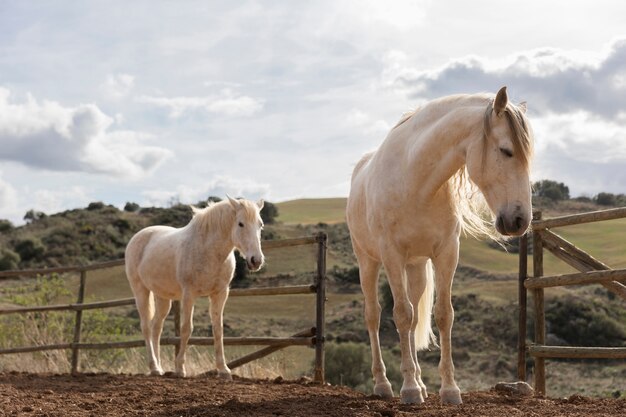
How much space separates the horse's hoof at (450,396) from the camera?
5398mm

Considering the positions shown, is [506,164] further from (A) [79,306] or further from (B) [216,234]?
(A) [79,306]

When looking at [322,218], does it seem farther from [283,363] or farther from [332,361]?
[283,363]

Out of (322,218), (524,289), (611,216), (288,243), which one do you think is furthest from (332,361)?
(322,218)

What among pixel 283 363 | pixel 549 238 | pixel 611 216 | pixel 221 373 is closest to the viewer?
pixel 611 216

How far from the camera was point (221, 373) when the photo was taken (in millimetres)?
8078

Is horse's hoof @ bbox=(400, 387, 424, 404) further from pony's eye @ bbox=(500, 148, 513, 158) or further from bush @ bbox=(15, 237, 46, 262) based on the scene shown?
bush @ bbox=(15, 237, 46, 262)

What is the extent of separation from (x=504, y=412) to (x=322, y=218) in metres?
47.8

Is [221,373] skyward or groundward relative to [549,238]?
groundward

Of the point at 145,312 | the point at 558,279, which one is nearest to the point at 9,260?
the point at 145,312

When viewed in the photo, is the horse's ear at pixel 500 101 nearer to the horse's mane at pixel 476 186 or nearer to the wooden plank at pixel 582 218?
the horse's mane at pixel 476 186

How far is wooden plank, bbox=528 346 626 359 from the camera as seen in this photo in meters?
6.23

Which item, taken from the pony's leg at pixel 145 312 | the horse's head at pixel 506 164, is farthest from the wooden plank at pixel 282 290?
the horse's head at pixel 506 164

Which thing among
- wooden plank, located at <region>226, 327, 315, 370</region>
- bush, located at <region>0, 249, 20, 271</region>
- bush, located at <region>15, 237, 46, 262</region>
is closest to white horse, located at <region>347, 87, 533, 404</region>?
wooden plank, located at <region>226, 327, 315, 370</region>

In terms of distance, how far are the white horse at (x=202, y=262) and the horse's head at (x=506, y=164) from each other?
357 cm
